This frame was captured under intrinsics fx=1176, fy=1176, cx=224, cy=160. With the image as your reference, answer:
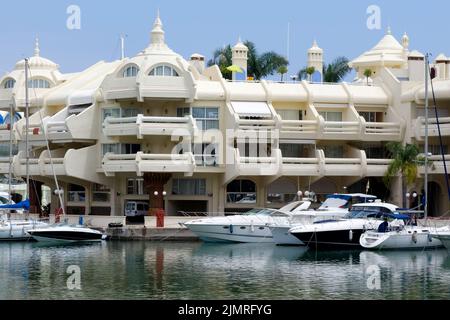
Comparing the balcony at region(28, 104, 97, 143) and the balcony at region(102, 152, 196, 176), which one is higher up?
the balcony at region(28, 104, 97, 143)

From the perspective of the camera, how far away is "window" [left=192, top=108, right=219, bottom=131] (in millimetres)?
88250

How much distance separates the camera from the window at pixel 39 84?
319 ft

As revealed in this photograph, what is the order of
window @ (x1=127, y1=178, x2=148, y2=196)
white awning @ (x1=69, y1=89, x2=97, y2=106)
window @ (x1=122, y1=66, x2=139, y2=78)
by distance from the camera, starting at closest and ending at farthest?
window @ (x1=122, y1=66, x2=139, y2=78)
window @ (x1=127, y1=178, x2=148, y2=196)
white awning @ (x1=69, y1=89, x2=97, y2=106)

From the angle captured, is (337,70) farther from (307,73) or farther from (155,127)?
(155,127)

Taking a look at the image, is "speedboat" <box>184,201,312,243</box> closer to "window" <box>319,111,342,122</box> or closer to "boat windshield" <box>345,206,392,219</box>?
"boat windshield" <box>345,206,392,219</box>

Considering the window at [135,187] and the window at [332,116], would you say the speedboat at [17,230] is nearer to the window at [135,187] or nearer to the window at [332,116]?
the window at [135,187]

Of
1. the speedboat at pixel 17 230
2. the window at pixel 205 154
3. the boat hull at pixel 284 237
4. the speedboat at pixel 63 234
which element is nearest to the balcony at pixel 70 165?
the window at pixel 205 154

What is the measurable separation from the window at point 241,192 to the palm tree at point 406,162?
10387mm

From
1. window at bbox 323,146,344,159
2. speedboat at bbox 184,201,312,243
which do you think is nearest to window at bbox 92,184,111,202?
speedboat at bbox 184,201,312,243

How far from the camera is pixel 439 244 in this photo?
72250mm

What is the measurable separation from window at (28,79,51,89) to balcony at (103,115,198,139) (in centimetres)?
1400
